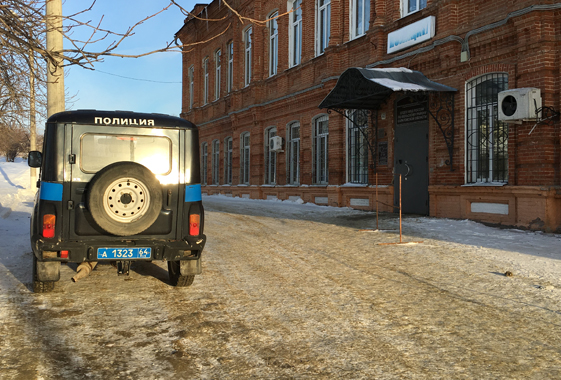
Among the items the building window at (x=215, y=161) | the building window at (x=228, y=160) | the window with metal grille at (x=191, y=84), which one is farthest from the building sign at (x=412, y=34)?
the window with metal grille at (x=191, y=84)

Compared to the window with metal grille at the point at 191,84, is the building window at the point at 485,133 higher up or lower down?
lower down

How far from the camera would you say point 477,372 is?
3357 mm

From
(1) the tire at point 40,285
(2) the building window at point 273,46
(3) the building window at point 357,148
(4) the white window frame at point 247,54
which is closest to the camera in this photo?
(1) the tire at point 40,285

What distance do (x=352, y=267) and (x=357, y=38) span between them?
11001mm

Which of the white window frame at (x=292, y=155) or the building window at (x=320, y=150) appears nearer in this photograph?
the building window at (x=320, y=150)

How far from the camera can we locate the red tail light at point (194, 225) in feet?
18.1

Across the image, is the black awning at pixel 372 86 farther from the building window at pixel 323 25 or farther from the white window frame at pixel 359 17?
the building window at pixel 323 25

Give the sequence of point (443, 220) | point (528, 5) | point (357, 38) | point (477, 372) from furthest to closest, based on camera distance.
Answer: point (357, 38) → point (443, 220) → point (528, 5) → point (477, 372)

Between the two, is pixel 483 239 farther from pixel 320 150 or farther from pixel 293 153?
pixel 293 153

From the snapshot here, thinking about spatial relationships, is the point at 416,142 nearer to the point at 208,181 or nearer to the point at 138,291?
the point at 138,291

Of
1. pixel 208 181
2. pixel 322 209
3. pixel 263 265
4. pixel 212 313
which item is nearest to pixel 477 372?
pixel 212 313

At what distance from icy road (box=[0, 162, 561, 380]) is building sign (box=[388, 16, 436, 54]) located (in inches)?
273

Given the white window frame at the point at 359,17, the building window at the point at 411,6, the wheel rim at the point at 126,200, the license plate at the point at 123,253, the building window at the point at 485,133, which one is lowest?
the license plate at the point at 123,253

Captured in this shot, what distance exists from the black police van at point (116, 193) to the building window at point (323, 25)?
13.8 m
